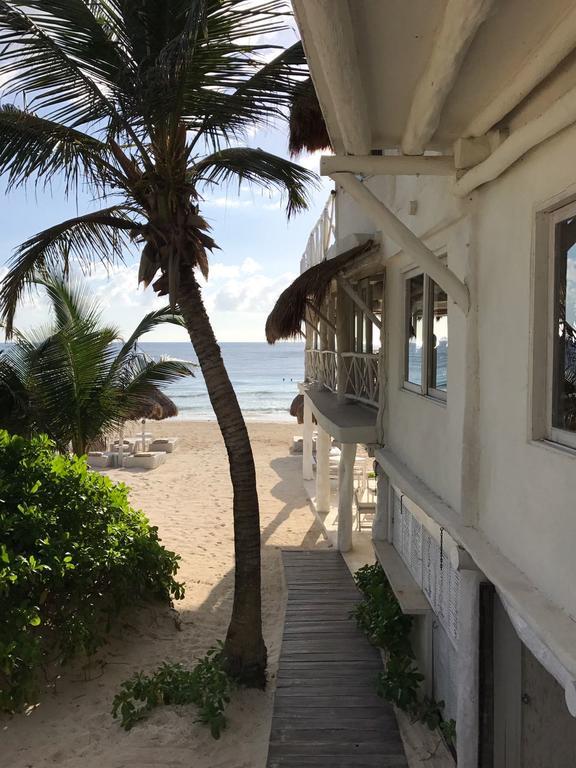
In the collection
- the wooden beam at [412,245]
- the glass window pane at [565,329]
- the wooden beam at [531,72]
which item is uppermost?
the wooden beam at [531,72]

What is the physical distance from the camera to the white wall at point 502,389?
2.93 metres

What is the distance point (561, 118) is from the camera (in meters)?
2.69

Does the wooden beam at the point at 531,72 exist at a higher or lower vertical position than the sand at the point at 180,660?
higher

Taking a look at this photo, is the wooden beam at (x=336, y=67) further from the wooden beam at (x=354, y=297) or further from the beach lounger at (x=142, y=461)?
the beach lounger at (x=142, y=461)

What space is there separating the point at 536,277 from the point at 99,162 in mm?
4853

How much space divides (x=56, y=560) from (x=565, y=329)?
18.2 feet

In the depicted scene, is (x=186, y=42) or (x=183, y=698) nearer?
(x=186, y=42)

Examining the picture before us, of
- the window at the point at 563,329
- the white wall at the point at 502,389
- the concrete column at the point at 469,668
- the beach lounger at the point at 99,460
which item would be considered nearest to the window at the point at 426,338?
the white wall at the point at 502,389

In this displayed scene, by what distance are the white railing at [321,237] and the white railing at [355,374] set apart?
6.64 feet

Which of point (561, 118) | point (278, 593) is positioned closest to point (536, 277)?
point (561, 118)

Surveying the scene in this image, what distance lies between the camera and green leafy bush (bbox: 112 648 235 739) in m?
5.92

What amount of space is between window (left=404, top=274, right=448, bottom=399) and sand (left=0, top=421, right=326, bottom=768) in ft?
11.6

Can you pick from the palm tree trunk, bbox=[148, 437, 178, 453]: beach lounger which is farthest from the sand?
bbox=[148, 437, 178, 453]: beach lounger

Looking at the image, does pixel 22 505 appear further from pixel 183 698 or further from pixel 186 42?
pixel 186 42
